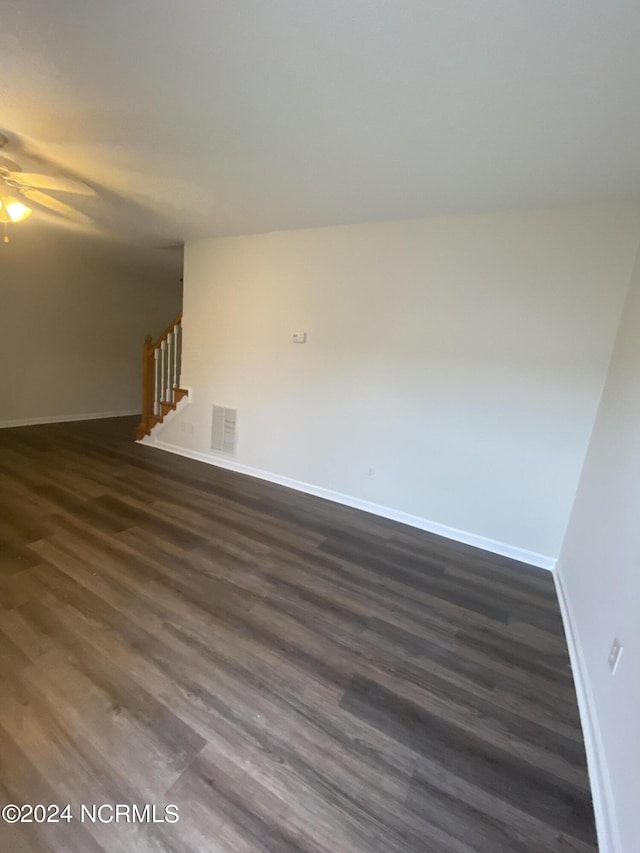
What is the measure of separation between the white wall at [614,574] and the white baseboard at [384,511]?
0.84ft

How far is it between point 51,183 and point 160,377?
2295 millimetres

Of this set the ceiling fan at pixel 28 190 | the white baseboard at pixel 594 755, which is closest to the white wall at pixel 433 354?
the white baseboard at pixel 594 755

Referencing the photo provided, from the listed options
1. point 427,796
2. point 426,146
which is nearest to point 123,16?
point 426,146

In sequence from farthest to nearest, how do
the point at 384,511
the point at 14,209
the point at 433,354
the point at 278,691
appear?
1. the point at 384,511
2. the point at 433,354
3. the point at 14,209
4. the point at 278,691

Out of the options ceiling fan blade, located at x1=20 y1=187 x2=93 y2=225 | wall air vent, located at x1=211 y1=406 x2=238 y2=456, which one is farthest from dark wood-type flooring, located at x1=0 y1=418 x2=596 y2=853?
ceiling fan blade, located at x1=20 y1=187 x2=93 y2=225

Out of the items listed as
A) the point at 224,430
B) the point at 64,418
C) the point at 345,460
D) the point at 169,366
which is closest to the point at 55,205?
the point at 169,366

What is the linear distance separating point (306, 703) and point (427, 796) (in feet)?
1.66

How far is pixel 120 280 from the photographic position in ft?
19.7

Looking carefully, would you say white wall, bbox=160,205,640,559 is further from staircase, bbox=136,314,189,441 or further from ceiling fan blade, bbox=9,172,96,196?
ceiling fan blade, bbox=9,172,96,196

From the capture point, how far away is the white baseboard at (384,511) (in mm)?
2818

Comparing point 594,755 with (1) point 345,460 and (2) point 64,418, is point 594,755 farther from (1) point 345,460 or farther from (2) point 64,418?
(2) point 64,418

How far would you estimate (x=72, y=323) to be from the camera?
5.56 meters

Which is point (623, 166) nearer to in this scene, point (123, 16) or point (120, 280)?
point (123, 16)

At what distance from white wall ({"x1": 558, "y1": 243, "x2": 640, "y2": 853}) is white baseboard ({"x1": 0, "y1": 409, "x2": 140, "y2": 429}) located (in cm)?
651
